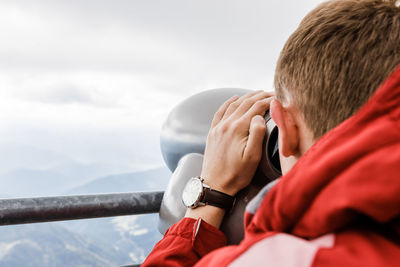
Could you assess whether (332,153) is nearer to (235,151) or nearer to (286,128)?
(286,128)

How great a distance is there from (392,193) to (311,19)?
22 centimetres

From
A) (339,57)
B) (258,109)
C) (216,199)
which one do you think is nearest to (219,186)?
(216,199)

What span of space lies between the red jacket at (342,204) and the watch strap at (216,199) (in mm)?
290

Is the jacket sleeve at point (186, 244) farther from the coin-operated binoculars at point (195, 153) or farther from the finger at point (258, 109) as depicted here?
the finger at point (258, 109)

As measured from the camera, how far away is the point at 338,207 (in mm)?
254

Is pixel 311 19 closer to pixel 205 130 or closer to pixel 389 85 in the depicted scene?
pixel 389 85

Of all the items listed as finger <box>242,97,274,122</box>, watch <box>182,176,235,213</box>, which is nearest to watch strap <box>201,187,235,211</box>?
watch <box>182,176,235,213</box>

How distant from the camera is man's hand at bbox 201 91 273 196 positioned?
0.58 meters

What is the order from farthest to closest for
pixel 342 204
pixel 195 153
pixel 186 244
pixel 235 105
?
pixel 195 153 < pixel 235 105 < pixel 186 244 < pixel 342 204

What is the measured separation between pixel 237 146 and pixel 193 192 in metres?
0.11

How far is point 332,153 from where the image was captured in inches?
10.7

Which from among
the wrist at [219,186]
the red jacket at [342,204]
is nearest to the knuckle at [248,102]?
the wrist at [219,186]

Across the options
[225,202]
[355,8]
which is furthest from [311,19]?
[225,202]

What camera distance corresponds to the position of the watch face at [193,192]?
2.02 ft
